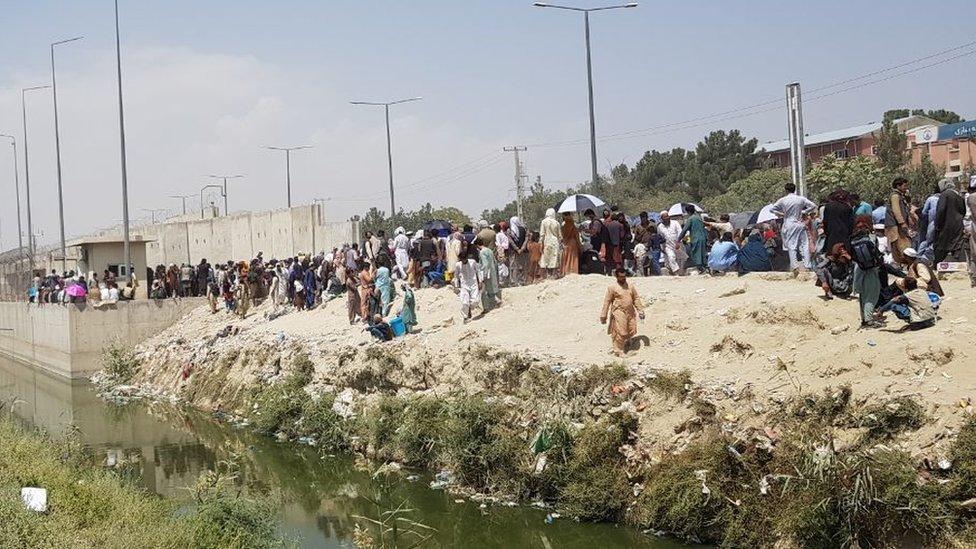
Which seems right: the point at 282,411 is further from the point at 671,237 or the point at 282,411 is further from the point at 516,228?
the point at 671,237

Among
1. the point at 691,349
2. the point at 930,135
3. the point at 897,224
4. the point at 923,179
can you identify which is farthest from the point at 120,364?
the point at 930,135

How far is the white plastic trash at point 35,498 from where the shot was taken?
1212cm

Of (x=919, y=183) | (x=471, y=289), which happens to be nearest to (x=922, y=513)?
(x=471, y=289)

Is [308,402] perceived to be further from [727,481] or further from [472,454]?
[727,481]

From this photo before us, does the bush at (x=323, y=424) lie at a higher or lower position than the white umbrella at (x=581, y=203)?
lower

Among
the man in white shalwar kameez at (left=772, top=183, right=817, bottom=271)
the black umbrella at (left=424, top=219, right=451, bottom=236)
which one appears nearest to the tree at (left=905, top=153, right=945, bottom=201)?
the black umbrella at (left=424, top=219, right=451, bottom=236)

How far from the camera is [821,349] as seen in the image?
1416cm

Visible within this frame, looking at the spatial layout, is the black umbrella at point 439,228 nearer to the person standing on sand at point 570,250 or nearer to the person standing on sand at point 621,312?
the person standing on sand at point 570,250

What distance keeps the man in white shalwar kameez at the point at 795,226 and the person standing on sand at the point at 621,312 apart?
334 cm

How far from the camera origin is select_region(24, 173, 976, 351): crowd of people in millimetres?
14477

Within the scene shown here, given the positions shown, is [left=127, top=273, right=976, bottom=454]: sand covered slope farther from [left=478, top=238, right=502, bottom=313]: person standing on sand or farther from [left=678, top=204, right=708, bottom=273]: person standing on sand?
[left=678, top=204, right=708, bottom=273]: person standing on sand

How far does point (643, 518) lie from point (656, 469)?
60 cm

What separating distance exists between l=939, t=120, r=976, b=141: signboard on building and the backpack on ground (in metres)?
32.0

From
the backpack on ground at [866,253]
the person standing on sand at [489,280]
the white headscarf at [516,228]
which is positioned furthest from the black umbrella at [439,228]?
the backpack on ground at [866,253]
